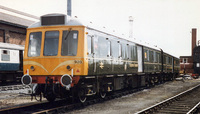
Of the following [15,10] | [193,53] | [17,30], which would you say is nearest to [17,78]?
[17,30]

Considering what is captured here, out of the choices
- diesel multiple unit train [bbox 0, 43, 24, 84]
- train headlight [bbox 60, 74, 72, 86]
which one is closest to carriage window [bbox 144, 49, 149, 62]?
train headlight [bbox 60, 74, 72, 86]

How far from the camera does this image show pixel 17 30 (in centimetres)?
3275

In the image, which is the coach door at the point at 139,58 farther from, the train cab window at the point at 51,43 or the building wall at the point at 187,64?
the building wall at the point at 187,64

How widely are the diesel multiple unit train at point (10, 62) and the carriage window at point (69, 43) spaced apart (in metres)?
12.6

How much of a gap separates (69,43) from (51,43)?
747mm

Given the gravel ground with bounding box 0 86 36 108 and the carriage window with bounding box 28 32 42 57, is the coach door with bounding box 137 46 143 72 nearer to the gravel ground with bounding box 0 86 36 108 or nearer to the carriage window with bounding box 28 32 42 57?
the gravel ground with bounding box 0 86 36 108

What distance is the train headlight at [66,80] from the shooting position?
32.6ft

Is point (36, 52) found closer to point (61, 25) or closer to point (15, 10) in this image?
point (61, 25)

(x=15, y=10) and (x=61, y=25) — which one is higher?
(x=15, y=10)

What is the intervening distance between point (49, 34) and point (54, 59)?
3.47ft

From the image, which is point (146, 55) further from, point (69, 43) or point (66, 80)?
point (66, 80)

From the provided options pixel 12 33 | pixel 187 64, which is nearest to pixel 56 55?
pixel 12 33

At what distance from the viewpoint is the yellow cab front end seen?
34.1 feet

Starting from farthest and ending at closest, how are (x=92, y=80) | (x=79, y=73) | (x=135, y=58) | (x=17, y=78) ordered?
(x=17, y=78), (x=135, y=58), (x=92, y=80), (x=79, y=73)
